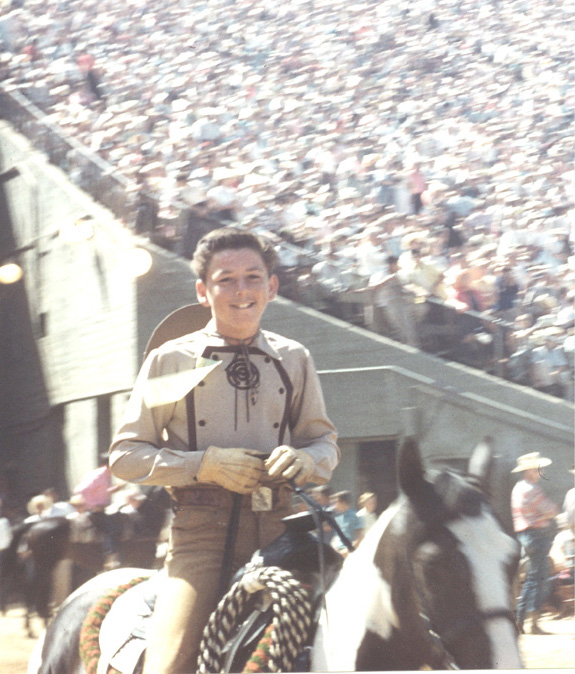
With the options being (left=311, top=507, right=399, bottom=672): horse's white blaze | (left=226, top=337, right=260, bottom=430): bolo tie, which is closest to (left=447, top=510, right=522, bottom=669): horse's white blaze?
(left=311, top=507, right=399, bottom=672): horse's white blaze

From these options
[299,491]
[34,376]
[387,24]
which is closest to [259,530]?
[299,491]

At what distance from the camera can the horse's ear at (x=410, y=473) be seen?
2.50 meters

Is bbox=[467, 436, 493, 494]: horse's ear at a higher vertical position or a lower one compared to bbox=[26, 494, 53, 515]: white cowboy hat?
higher

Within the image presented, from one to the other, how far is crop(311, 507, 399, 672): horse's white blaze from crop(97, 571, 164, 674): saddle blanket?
57 centimetres

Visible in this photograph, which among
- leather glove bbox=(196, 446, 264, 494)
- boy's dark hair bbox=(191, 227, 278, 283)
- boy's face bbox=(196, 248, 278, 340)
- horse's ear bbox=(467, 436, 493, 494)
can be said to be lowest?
horse's ear bbox=(467, 436, 493, 494)

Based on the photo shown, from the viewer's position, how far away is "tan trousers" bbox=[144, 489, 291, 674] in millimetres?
2516

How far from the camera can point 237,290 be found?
2781 mm

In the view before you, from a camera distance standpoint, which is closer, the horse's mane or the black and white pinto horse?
the black and white pinto horse

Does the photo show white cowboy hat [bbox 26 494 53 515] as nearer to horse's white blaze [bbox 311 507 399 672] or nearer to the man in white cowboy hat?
horse's white blaze [bbox 311 507 399 672]

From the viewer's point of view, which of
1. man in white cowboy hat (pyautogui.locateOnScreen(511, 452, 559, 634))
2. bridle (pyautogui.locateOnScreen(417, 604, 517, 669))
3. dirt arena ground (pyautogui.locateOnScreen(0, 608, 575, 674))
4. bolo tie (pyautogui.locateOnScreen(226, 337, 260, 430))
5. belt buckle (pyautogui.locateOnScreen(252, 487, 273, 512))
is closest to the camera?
bridle (pyautogui.locateOnScreen(417, 604, 517, 669))

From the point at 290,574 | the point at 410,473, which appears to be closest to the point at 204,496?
the point at 290,574

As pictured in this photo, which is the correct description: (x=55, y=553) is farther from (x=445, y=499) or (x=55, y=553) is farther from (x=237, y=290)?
(x=445, y=499)

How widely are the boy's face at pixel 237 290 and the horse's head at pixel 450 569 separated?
646 millimetres

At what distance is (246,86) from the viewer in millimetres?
3654
